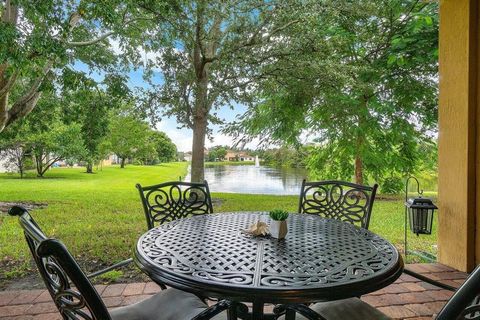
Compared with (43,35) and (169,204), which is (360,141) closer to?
(169,204)

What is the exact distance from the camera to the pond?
204 inches

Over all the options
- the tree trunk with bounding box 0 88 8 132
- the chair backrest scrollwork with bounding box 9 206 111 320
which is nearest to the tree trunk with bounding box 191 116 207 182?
the tree trunk with bounding box 0 88 8 132

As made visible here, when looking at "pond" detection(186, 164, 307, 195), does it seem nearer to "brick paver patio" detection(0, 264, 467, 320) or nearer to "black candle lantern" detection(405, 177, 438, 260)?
"black candle lantern" detection(405, 177, 438, 260)

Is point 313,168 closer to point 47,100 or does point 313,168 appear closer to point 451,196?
point 451,196

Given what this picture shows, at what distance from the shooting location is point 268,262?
1168 mm

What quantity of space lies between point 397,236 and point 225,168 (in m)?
2.65

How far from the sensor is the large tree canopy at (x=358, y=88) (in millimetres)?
4090

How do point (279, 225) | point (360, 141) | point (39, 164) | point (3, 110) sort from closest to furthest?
1. point (279, 225)
2. point (3, 110)
3. point (360, 141)
4. point (39, 164)

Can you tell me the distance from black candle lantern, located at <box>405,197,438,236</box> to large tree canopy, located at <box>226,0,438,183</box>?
2.02 m

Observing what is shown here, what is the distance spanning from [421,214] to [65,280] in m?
2.62

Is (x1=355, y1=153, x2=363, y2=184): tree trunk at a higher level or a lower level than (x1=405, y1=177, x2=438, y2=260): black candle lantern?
higher

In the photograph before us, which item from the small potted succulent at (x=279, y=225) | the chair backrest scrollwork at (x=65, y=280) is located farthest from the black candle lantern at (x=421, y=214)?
the chair backrest scrollwork at (x=65, y=280)

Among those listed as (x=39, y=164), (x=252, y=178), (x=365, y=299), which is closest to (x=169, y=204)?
(x=365, y=299)

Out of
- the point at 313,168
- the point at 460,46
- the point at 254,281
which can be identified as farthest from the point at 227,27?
the point at 313,168
